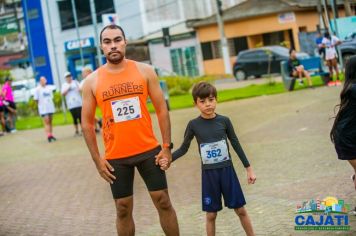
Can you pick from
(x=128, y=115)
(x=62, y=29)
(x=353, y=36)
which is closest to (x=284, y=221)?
(x=128, y=115)

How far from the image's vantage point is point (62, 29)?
46438mm

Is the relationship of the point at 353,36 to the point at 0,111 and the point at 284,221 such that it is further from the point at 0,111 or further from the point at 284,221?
the point at 284,221

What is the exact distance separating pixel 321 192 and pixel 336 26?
1148 cm

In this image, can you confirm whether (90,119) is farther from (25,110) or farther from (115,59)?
(25,110)

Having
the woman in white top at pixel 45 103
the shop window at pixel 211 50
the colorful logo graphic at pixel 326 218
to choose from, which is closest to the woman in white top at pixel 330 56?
the woman in white top at pixel 45 103

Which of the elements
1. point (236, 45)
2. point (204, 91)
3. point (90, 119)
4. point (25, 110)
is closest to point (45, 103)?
point (90, 119)

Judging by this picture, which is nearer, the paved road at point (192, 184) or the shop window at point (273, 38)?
the paved road at point (192, 184)

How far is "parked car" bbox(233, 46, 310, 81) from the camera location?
3434cm

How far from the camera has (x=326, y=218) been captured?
602 cm

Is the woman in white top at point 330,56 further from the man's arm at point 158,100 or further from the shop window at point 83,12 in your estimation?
the shop window at point 83,12

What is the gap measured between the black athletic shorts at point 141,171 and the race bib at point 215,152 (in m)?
0.38

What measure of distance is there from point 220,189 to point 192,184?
3532 millimetres

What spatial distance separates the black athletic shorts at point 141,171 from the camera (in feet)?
18.1

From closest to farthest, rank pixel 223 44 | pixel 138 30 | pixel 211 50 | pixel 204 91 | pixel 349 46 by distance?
pixel 204 91
pixel 349 46
pixel 223 44
pixel 211 50
pixel 138 30
